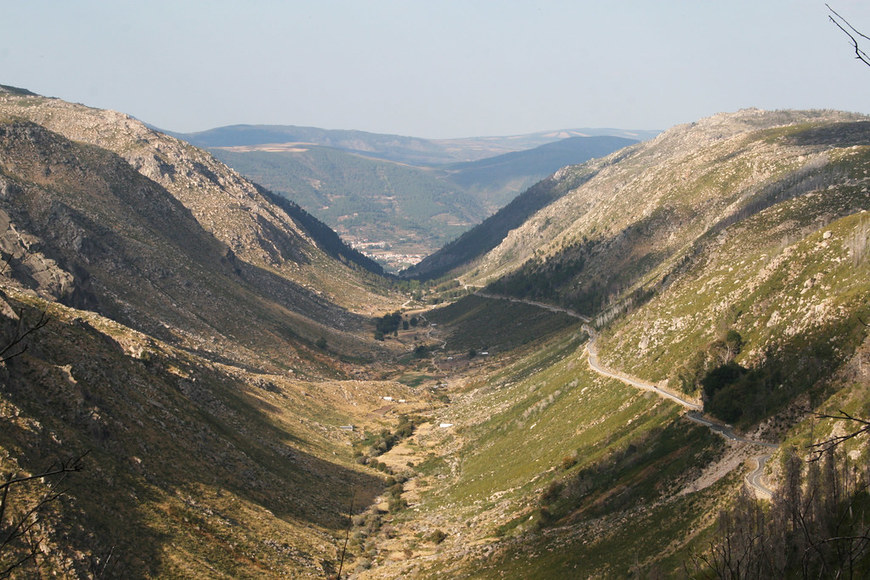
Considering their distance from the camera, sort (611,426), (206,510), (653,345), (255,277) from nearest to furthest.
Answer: (206,510)
(611,426)
(653,345)
(255,277)

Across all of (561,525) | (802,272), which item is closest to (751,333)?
(802,272)

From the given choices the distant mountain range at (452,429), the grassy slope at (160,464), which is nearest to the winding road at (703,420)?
the distant mountain range at (452,429)

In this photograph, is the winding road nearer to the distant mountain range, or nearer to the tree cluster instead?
the distant mountain range

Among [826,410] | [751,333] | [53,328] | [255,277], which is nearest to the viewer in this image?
[826,410]

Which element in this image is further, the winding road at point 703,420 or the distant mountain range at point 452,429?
the winding road at point 703,420

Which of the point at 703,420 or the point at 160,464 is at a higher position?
the point at 703,420

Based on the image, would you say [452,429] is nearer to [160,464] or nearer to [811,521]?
[160,464]

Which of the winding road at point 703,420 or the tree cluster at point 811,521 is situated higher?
the tree cluster at point 811,521

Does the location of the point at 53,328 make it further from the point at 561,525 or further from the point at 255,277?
the point at 255,277

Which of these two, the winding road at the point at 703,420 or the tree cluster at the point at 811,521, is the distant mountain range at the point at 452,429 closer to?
the tree cluster at the point at 811,521

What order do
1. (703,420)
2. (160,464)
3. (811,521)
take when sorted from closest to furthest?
(811,521) → (160,464) → (703,420)

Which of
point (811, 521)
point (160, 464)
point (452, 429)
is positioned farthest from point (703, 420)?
point (452, 429)
